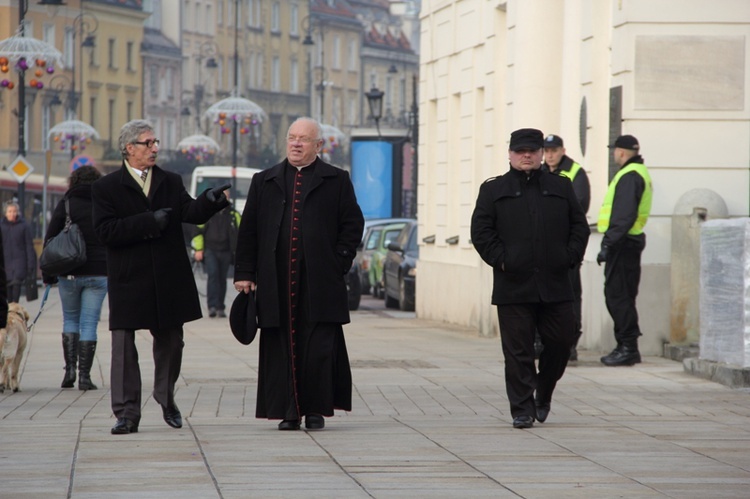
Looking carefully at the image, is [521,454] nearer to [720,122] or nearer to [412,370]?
[412,370]

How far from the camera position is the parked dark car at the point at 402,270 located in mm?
30016

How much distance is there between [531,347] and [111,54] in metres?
98.0

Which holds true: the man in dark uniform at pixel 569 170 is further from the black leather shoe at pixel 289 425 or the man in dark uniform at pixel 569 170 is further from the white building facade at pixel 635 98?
the black leather shoe at pixel 289 425

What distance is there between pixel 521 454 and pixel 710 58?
332 inches

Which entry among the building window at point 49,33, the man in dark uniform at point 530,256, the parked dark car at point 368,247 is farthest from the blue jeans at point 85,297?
the building window at point 49,33

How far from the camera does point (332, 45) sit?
133m

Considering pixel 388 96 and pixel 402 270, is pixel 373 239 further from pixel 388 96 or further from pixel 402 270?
pixel 388 96

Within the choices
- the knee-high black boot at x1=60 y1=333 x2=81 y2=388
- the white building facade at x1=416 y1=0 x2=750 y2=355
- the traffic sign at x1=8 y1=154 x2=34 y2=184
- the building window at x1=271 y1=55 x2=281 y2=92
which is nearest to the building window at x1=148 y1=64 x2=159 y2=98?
the building window at x1=271 y1=55 x2=281 y2=92

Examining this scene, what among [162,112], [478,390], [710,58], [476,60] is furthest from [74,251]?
[162,112]

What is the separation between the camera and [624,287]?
16.2m

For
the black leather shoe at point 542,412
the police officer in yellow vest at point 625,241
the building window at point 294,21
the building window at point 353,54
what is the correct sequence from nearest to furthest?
the black leather shoe at point 542,412 < the police officer in yellow vest at point 625,241 < the building window at point 294,21 < the building window at point 353,54

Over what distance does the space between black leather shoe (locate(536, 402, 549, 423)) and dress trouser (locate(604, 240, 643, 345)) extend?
4.73m

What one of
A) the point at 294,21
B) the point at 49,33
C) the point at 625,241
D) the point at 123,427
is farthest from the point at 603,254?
the point at 294,21

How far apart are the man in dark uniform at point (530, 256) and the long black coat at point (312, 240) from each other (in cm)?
83
